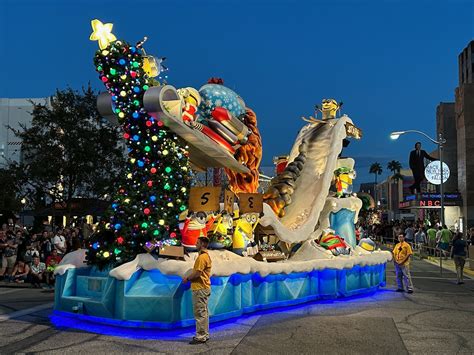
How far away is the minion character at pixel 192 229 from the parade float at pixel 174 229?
2 centimetres

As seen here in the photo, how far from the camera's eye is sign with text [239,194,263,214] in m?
11.1

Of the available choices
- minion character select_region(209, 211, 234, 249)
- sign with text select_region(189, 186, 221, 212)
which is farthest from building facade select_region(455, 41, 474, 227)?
sign with text select_region(189, 186, 221, 212)

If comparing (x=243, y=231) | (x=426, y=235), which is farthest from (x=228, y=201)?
(x=426, y=235)

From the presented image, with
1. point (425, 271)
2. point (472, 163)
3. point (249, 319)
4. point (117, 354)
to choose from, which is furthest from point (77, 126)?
point (472, 163)

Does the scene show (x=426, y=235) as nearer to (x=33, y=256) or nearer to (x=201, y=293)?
(x=33, y=256)

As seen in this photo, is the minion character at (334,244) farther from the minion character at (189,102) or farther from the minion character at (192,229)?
the minion character at (189,102)

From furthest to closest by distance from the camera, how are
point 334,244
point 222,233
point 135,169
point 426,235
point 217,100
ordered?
point 426,235, point 334,244, point 217,100, point 222,233, point 135,169

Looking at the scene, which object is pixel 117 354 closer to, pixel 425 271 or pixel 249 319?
pixel 249 319

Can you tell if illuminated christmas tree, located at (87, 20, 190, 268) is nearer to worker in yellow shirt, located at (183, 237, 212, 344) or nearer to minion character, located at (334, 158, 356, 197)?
worker in yellow shirt, located at (183, 237, 212, 344)

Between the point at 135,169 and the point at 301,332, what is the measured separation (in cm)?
413

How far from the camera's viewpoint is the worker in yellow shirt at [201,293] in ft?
26.0

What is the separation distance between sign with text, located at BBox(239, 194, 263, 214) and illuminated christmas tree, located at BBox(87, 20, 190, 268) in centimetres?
148

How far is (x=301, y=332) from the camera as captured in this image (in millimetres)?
8797

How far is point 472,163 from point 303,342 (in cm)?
3149
